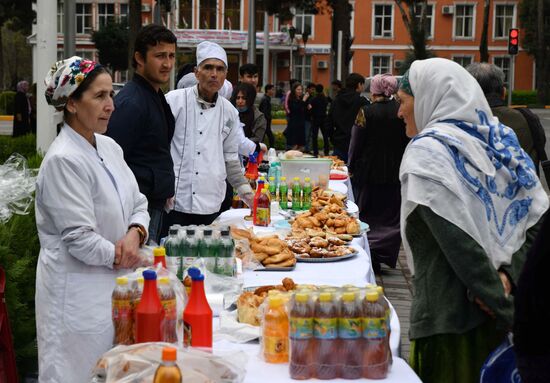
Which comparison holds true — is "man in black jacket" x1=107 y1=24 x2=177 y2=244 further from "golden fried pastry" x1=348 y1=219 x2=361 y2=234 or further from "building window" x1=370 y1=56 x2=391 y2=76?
"building window" x1=370 y1=56 x2=391 y2=76

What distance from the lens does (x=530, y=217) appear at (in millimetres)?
3898

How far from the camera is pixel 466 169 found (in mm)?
3752

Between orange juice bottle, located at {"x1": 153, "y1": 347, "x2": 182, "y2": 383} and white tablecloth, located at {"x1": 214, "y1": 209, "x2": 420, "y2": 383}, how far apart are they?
60cm

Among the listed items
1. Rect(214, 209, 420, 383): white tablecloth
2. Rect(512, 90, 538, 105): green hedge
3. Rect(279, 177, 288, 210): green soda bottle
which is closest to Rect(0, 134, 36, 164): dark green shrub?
Rect(279, 177, 288, 210): green soda bottle

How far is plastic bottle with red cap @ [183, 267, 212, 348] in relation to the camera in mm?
3340

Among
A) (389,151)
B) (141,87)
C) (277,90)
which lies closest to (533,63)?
(277,90)

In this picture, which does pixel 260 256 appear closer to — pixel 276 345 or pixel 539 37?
pixel 276 345

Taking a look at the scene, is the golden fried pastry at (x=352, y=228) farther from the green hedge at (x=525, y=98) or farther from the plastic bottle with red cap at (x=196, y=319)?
the green hedge at (x=525, y=98)

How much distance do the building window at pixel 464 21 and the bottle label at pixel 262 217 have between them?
63.1 m

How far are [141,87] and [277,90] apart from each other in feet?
159

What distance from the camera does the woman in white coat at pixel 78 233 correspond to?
12.7ft

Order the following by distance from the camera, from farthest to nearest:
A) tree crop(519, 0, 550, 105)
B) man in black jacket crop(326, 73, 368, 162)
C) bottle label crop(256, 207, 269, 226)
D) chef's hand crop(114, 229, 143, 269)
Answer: tree crop(519, 0, 550, 105), man in black jacket crop(326, 73, 368, 162), bottle label crop(256, 207, 269, 226), chef's hand crop(114, 229, 143, 269)

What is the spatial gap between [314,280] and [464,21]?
214 ft

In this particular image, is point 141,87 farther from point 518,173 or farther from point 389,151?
point 389,151
